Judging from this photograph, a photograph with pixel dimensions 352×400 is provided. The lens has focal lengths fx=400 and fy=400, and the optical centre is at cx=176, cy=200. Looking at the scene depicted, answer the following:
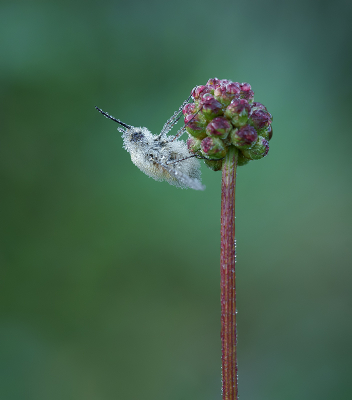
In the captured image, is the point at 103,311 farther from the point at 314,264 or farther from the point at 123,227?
the point at 314,264

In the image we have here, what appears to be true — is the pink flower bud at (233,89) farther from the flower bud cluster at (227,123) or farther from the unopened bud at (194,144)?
the unopened bud at (194,144)

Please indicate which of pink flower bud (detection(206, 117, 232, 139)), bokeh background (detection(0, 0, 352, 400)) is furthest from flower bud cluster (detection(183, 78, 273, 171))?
bokeh background (detection(0, 0, 352, 400))

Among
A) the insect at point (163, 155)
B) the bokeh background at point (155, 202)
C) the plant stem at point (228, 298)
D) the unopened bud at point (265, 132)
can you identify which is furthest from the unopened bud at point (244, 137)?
the bokeh background at point (155, 202)

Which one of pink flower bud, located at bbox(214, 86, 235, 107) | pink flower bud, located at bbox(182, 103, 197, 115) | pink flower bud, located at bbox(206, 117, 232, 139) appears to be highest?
pink flower bud, located at bbox(182, 103, 197, 115)

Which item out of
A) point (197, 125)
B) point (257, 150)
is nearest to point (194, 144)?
point (197, 125)

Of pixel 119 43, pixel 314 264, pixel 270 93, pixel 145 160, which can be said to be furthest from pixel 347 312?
pixel 119 43

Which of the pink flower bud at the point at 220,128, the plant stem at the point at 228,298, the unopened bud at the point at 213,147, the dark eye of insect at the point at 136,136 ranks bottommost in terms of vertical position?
the plant stem at the point at 228,298

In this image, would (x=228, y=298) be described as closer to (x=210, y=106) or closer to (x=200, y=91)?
(x=210, y=106)

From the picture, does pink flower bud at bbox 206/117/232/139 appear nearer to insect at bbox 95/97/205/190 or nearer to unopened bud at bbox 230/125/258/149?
unopened bud at bbox 230/125/258/149
